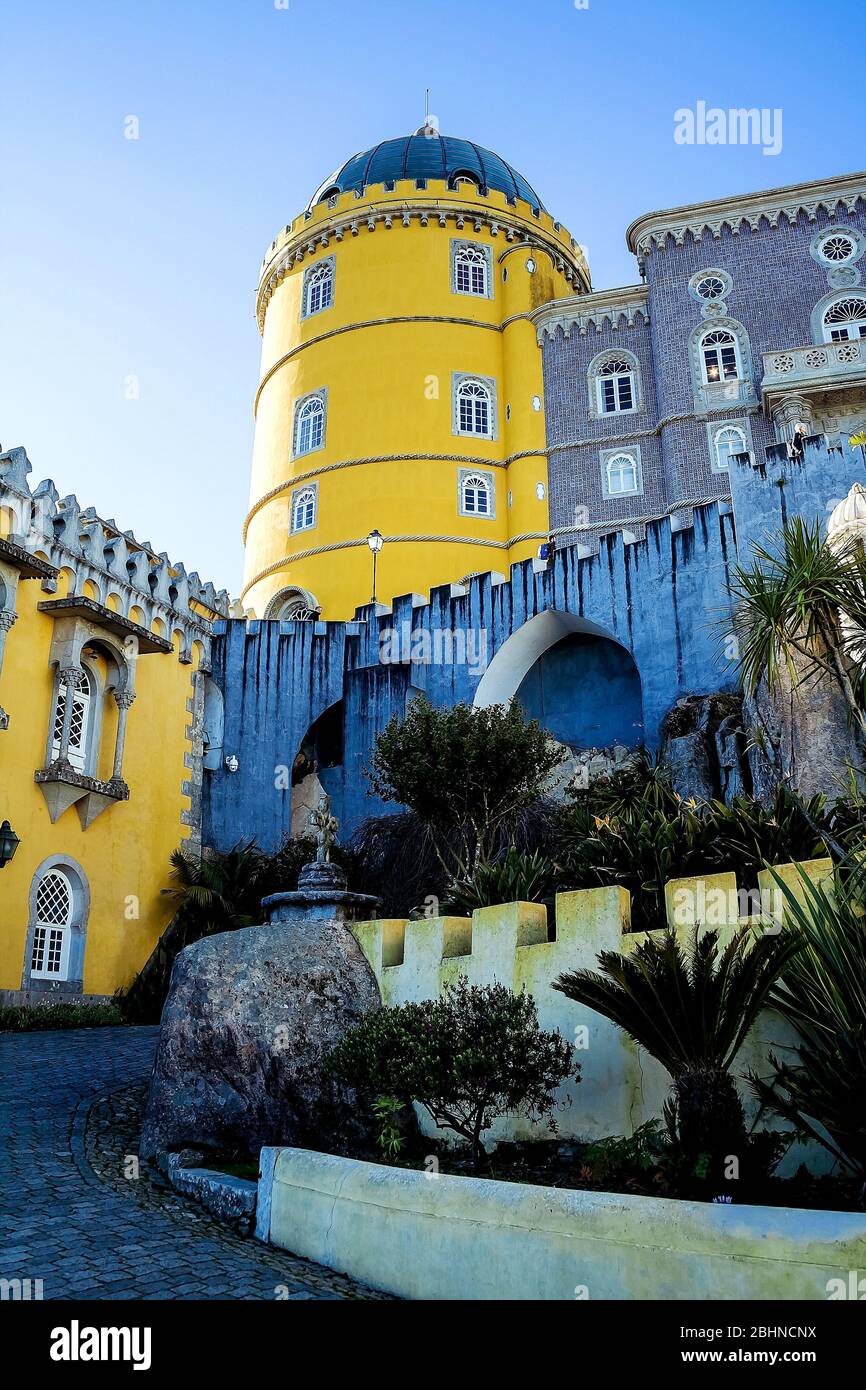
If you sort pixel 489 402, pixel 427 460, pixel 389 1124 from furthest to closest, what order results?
pixel 489 402
pixel 427 460
pixel 389 1124

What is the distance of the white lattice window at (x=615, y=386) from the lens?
31.2 metres

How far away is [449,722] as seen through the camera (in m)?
14.5

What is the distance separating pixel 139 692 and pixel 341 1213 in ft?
52.9

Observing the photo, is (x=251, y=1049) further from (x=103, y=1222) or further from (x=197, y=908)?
(x=197, y=908)

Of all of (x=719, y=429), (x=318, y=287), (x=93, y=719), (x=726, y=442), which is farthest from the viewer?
(x=318, y=287)

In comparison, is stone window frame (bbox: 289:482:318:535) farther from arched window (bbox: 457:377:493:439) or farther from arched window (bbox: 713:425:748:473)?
arched window (bbox: 713:425:748:473)

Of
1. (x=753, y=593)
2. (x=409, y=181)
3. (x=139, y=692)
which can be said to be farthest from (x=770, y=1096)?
(x=409, y=181)

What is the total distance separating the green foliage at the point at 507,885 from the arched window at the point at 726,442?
20.2 m

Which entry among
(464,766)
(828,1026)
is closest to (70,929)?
(464,766)

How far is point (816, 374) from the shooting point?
87.9 ft

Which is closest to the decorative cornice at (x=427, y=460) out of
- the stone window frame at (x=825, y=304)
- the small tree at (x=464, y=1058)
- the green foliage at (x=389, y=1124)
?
the stone window frame at (x=825, y=304)

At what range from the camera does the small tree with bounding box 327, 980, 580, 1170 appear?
23.8ft

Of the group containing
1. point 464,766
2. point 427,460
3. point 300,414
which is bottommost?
point 464,766

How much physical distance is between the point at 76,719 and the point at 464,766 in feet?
29.3
